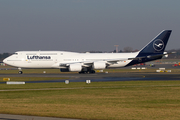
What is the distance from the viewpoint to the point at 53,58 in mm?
61375

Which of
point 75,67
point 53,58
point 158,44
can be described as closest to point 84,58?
point 75,67

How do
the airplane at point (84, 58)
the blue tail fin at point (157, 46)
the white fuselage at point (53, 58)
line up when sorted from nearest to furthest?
the airplane at point (84, 58) → the white fuselage at point (53, 58) → the blue tail fin at point (157, 46)

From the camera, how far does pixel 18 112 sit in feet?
54.2

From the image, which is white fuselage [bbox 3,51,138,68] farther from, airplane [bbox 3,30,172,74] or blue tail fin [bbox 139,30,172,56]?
blue tail fin [bbox 139,30,172,56]

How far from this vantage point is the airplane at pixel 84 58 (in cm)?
6103

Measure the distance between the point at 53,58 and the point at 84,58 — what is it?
7.11 metres

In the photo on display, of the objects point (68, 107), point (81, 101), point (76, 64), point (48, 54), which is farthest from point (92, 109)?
point (48, 54)

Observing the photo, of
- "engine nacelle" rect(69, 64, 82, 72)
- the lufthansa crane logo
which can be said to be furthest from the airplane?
"engine nacelle" rect(69, 64, 82, 72)

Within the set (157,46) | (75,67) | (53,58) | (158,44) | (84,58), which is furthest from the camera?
(157,46)

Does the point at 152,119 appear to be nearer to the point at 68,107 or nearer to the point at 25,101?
the point at 68,107

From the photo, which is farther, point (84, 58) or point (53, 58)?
point (84, 58)

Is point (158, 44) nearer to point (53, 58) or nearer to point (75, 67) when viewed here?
point (75, 67)

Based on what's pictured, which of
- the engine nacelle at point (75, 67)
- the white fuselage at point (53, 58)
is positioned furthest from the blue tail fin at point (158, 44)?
the engine nacelle at point (75, 67)

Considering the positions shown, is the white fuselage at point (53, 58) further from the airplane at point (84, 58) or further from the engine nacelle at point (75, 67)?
the engine nacelle at point (75, 67)
